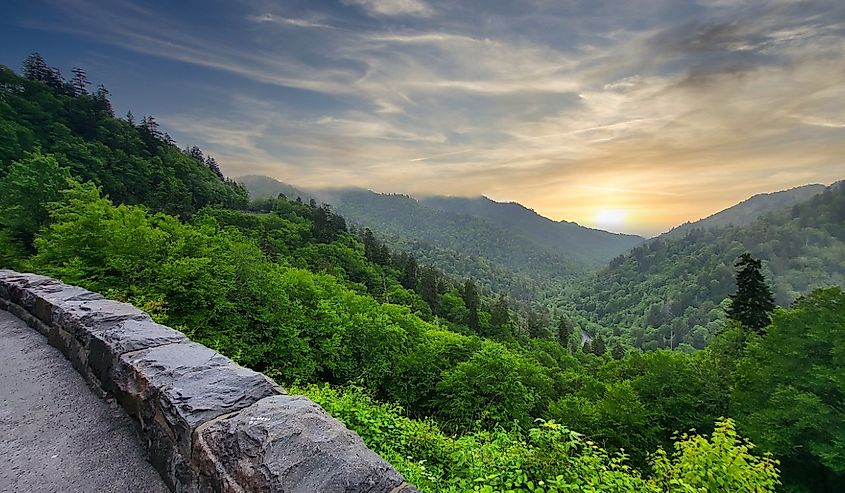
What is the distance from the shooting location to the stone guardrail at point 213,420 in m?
2.49

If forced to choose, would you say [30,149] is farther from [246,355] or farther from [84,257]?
[246,355]

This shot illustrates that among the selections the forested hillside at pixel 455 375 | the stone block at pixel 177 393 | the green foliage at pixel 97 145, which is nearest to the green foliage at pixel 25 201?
the forested hillside at pixel 455 375

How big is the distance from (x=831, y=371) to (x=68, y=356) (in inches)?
1118

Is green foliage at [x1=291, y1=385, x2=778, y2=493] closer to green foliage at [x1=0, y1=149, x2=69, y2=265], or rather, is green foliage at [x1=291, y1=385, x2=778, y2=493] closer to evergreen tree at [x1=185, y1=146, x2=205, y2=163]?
green foliage at [x1=0, y1=149, x2=69, y2=265]

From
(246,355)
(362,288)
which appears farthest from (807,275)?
(246,355)

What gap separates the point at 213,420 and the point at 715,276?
18859cm

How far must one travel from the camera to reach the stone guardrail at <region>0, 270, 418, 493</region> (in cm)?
249

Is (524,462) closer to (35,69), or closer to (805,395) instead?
(805,395)

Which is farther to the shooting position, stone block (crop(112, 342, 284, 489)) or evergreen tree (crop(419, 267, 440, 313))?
evergreen tree (crop(419, 267, 440, 313))

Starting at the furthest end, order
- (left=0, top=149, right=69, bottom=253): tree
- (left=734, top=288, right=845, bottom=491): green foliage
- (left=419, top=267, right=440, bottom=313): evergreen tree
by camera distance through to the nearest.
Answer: (left=419, top=267, right=440, bottom=313): evergreen tree < (left=0, top=149, right=69, bottom=253): tree < (left=734, top=288, right=845, bottom=491): green foliage

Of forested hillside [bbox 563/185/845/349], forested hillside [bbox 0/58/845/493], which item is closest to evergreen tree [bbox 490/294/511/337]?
forested hillside [bbox 0/58/845/493]

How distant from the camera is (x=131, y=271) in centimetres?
1694

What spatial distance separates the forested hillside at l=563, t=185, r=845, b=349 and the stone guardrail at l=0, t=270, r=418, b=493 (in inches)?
5567

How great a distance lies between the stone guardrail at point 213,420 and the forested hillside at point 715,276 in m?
141
